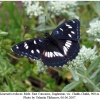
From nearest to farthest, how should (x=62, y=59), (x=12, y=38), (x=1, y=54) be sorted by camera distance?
(x=62, y=59)
(x=1, y=54)
(x=12, y=38)

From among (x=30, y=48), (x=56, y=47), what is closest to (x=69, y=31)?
(x=56, y=47)

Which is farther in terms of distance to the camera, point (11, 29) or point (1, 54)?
point (11, 29)

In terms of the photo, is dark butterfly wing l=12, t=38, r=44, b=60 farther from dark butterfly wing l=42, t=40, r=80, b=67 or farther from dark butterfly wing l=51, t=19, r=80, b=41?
dark butterfly wing l=51, t=19, r=80, b=41

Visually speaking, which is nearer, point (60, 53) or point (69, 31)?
point (60, 53)

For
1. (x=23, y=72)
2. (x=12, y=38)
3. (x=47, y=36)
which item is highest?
(x=47, y=36)

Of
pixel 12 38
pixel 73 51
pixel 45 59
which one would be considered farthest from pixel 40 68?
pixel 12 38

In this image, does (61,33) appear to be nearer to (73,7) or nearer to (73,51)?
(73,51)

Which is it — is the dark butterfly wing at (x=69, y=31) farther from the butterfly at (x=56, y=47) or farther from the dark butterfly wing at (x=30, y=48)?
the dark butterfly wing at (x=30, y=48)

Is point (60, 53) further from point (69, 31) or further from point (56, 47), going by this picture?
point (69, 31)
